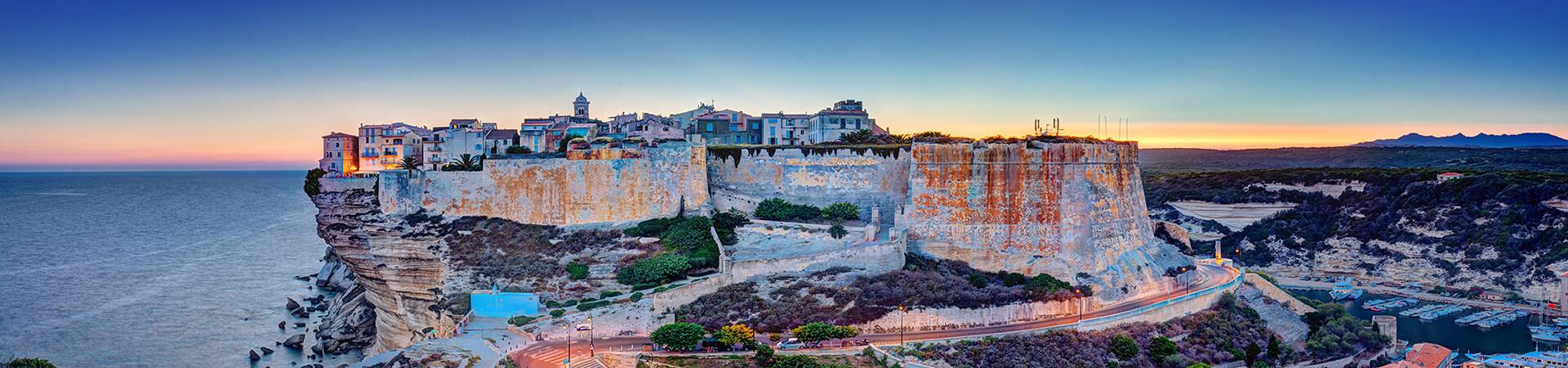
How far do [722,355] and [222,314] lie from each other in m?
32.8

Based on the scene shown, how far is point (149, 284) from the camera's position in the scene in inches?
2168

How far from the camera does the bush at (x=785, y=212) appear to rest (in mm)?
38844

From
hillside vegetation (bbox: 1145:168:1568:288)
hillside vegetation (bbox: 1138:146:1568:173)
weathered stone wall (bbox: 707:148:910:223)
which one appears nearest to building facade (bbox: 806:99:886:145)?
weathered stone wall (bbox: 707:148:910:223)

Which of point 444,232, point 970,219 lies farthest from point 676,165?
point 970,219

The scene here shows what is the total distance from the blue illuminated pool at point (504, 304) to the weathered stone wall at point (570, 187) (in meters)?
7.50

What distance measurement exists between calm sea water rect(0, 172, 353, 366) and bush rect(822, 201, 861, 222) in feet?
66.4

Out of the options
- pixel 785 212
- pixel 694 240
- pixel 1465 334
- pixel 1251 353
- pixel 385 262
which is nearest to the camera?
pixel 1251 353

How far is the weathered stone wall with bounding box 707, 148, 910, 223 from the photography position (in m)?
39.7

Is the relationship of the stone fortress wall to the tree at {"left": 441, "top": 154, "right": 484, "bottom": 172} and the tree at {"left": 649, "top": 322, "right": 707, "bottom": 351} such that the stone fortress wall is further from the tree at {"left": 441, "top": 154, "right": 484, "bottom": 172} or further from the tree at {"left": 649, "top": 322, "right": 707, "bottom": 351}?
the tree at {"left": 649, "top": 322, "right": 707, "bottom": 351}

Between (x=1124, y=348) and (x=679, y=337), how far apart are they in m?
13.2

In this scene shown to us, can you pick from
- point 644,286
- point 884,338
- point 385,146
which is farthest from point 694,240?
point 385,146

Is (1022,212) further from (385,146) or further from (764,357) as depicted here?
(385,146)

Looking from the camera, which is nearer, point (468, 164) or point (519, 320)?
point (519, 320)

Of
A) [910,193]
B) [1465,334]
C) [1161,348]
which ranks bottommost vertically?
Result: [1465,334]
